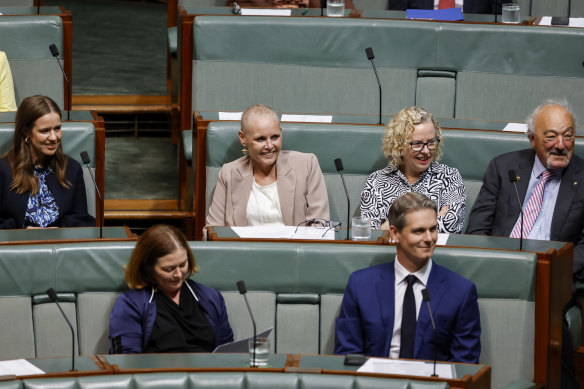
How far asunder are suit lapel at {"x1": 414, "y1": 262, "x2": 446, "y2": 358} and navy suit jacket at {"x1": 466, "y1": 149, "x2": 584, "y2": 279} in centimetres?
45

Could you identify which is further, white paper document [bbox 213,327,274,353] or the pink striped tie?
the pink striped tie

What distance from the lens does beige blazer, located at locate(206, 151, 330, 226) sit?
7.84 feet

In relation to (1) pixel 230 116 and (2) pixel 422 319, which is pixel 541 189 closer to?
(2) pixel 422 319

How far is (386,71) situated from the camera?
287 cm

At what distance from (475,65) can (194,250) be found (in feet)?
4.00

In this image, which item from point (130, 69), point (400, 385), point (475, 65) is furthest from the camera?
point (130, 69)

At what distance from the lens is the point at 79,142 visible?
2.48 meters

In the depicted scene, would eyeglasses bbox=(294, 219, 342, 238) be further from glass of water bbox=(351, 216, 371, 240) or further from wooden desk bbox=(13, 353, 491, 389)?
wooden desk bbox=(13, 353, 491, 389)

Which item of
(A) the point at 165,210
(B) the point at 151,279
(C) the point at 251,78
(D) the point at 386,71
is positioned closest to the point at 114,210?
(A) the point at 165,210

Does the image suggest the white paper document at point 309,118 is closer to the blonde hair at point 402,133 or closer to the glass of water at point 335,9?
the blonde hair at point 402,133

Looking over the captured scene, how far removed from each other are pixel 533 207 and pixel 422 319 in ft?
1.86

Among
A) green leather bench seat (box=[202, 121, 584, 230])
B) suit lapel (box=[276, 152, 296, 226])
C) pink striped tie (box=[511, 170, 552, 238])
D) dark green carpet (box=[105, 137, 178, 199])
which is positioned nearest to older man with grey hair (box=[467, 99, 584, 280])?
pink striped tie (box=[511, 170, 552, 238])

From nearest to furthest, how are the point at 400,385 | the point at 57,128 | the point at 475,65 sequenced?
the point at 400,385 → the point at 57,128 → the point at 475,65

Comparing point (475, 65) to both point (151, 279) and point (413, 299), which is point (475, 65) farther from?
point (151, 279)
